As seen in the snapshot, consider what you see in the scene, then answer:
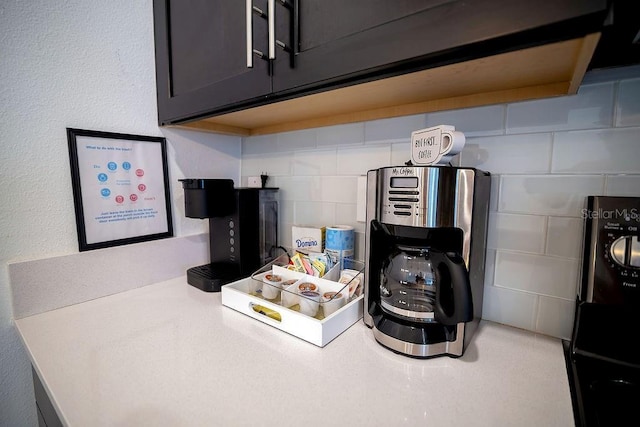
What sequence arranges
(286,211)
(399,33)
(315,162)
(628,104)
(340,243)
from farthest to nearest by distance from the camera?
1. (286,211)
2. (315,162)
3. (340,243)
4. (628,104)
5. (399,33)

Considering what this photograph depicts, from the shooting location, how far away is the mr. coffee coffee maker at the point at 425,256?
1.78 ft

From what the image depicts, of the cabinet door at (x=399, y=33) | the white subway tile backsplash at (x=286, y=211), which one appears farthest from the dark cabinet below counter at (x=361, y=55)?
the white subway tile backsplash at (x=286, y=211)

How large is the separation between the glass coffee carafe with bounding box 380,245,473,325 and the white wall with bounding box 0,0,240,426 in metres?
0.86

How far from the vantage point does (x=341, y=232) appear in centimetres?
90

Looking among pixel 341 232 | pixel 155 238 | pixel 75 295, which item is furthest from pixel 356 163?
pixel 75 295

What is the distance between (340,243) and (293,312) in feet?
0.95

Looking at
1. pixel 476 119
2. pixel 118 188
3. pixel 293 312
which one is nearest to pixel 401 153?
pixel 476 119

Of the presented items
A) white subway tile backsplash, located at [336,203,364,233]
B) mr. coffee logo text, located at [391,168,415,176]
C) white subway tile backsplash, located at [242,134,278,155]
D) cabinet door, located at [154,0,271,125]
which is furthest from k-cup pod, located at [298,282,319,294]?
white subway tile backsplash, located at [242,134,278,155]

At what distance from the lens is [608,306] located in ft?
1.79

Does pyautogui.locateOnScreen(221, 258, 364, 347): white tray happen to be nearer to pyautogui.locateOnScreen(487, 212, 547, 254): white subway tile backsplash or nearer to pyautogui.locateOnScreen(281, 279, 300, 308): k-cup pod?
pyautogui.locateOnScreen(281, 279, 300, 308): k-cup pod

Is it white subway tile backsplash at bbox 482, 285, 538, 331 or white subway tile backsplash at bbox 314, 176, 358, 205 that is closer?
white subway tile backsplash at bbox 482, 285, 538, 331

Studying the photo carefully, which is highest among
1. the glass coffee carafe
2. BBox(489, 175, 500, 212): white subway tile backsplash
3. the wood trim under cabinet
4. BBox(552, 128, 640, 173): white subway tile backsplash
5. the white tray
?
the wood trim under cabinet

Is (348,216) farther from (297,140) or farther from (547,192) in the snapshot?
(547,192)

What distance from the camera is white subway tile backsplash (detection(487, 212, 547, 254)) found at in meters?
0.68
